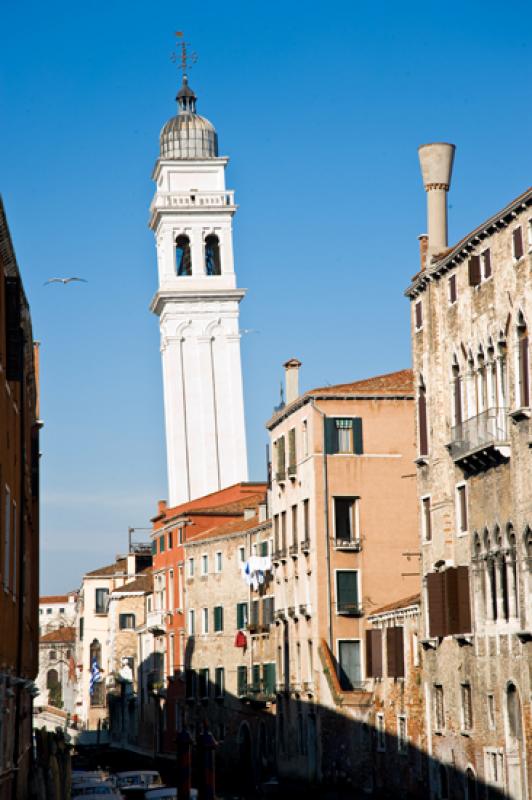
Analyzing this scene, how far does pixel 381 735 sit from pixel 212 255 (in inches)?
2422

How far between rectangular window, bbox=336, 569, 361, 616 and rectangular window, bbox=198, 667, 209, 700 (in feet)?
59.7

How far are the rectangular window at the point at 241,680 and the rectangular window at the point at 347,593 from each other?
1292 cm

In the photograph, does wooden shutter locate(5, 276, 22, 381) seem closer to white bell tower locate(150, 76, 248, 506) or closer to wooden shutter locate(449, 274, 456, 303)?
wooden shutter locate(449, 274, 456, 303)

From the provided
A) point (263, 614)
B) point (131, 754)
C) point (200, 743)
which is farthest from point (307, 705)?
point (131, 754)

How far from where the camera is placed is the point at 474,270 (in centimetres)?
3884

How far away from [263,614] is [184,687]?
504 inches

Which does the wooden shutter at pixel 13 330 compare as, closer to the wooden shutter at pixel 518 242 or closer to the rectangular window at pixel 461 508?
the wooden shutter at pixel 518 242

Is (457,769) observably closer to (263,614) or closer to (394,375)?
(394,375)

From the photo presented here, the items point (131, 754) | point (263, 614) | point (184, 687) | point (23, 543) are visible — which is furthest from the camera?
point (131, 754)

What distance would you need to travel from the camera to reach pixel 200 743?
3959 centimetres

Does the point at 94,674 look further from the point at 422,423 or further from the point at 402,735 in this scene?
the point at 422,423

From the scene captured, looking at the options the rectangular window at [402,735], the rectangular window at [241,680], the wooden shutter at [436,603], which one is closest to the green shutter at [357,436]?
the rectangular window at [402,735]

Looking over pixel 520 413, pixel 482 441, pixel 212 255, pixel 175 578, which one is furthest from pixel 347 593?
pixel 212 255

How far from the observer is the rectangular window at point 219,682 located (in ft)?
218
